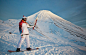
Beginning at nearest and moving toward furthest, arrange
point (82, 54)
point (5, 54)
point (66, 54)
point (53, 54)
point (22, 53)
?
point (5, 54), point (22, 53), point (53, 54), point (66, 54), point (82, 54)

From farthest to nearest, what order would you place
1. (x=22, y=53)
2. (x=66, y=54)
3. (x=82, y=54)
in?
(x=82, y=54)
(x=66, y=54)
(x=22, y=53)

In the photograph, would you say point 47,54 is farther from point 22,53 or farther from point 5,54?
point 5,54

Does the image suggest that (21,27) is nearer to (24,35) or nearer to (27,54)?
(24,35)

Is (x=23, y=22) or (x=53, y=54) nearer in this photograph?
(x=23, y=22)

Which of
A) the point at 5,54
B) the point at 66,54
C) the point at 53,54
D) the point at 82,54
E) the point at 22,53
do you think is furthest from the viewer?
the point at 82,54

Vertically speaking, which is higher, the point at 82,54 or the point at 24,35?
the point at 24,35

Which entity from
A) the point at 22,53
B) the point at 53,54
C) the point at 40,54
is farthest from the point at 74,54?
the point at 22,53

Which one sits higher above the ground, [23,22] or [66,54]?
[23,22]

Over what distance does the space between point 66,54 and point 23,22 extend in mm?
3317

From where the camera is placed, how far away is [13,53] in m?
2.58

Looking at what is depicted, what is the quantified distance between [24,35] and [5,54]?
1.35 m

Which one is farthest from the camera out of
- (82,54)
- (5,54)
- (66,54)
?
(82,54)

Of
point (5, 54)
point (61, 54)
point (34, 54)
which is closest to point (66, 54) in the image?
point (61, 54)

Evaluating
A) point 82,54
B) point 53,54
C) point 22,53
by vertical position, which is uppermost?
point 22,53
